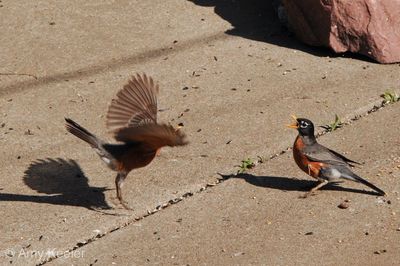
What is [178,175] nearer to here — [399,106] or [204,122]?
[204,122]

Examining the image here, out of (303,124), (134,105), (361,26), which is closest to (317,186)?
(303,124)

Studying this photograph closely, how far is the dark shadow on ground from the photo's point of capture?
26.1 feet

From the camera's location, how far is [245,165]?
8.50 m

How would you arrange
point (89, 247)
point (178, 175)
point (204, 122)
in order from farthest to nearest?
point (204, 122), point (178, 175), point (89, 247)

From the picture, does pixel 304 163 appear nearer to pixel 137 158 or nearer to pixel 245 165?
pixel 245 165

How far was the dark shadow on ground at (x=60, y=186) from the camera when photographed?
26.1ft

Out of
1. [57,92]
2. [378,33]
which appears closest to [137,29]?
[57,92]

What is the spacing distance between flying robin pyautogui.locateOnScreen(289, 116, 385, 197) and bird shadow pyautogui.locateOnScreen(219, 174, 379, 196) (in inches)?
5.7

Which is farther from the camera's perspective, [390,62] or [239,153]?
[390,62]

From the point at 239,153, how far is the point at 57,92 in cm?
218

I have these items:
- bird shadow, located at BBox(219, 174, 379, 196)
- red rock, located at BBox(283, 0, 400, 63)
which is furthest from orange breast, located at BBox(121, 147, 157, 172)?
red rock, located at BBox(283, 0, 400, 63)

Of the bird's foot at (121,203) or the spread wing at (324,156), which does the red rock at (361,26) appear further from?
the bird's foot at (121,203)

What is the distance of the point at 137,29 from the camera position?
11172 millimetres

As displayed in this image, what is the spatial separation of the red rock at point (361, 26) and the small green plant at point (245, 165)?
99.1 inches
